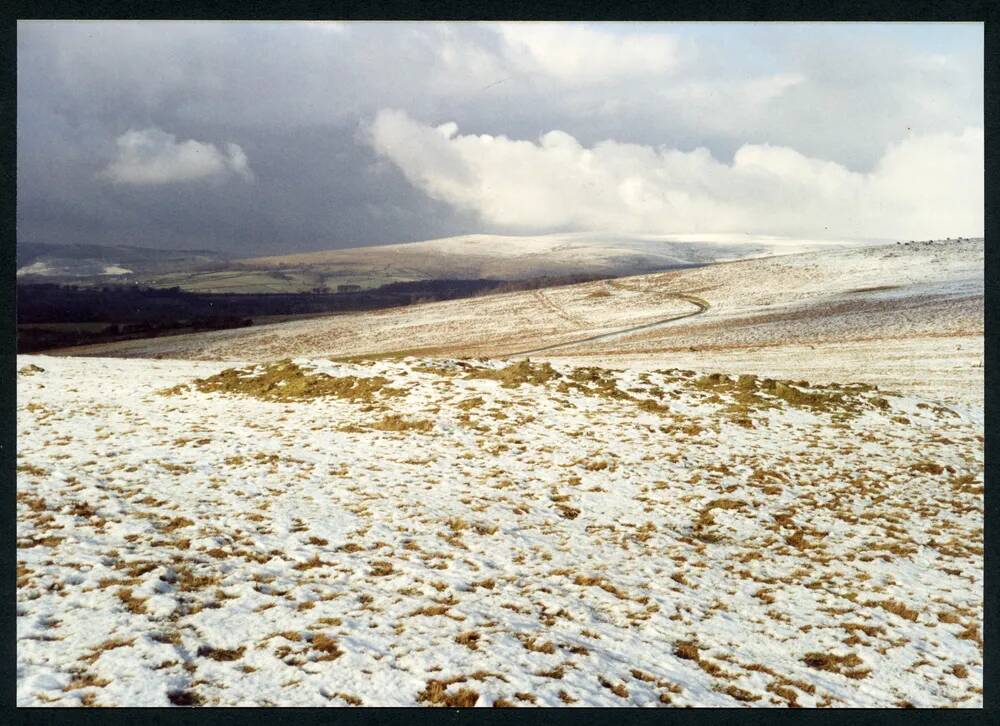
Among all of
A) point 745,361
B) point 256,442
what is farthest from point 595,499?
point 745,361

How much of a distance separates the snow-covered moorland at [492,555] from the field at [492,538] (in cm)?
5

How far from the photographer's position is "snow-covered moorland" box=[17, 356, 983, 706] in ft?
19.4

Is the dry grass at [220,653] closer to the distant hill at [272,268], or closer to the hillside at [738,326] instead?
the distant hill at [272,268]

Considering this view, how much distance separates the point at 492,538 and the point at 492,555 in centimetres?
67

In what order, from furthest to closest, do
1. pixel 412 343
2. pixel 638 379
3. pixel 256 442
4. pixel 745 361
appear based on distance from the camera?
pixel 412 343, pixel 745 361, pixel 638 379, pixel 256 442

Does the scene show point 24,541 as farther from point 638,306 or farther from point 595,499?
point 638,306

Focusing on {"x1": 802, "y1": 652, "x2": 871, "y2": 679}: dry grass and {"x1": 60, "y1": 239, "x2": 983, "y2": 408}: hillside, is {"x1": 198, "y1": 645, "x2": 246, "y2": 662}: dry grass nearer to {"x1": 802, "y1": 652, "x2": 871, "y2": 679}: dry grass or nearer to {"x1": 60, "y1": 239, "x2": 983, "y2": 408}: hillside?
{"x1": 802, "y1": 652, "x2": 871, "y2": 679}: dry grass

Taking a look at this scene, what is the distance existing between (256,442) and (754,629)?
11.9 meters

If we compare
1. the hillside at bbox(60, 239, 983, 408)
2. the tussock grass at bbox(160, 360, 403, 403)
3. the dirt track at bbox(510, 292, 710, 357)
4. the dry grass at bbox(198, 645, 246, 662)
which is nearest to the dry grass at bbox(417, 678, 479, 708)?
the dry grass at bbox(198, 645, 246, 662)

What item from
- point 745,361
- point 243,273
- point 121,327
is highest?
point 243,273

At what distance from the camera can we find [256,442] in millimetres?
14461

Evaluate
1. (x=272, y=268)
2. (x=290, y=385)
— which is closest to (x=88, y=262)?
(x=290, y=385)

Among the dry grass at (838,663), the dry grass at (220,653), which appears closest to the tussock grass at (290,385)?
the dry grass at (220,653)

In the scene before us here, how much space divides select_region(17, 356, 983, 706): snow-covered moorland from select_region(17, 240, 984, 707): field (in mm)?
49
